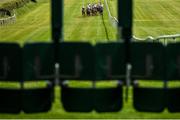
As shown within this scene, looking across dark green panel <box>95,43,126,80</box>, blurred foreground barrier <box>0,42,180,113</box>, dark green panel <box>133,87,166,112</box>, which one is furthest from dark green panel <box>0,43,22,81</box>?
dark green panel <box>133,87,166,112</box>

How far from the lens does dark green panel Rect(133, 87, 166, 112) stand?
10109mm

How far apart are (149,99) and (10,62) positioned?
248 centimetres

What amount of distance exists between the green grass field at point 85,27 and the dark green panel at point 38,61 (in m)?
1.12

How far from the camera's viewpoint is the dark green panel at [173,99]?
10.1m

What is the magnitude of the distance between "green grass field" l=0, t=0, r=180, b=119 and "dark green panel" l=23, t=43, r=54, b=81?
3.68 feet

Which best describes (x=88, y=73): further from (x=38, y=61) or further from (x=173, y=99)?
(x=173, y=99)

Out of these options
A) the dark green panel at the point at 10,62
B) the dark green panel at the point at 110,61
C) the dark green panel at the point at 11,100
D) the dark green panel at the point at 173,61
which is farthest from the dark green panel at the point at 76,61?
the dark green panel at the point at 173,61

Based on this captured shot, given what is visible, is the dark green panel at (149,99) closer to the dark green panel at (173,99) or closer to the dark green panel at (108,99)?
the dark green panel at (173,99)

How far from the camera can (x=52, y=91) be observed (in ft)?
33.6

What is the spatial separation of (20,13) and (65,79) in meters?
34.7

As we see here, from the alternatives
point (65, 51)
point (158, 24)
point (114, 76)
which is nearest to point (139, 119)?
point (114, 76)

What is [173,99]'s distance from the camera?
10141mm

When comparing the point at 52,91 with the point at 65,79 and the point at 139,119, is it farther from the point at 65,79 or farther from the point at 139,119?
the point at 139,119

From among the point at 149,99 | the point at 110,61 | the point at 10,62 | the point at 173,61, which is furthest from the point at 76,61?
the point at 173,61
